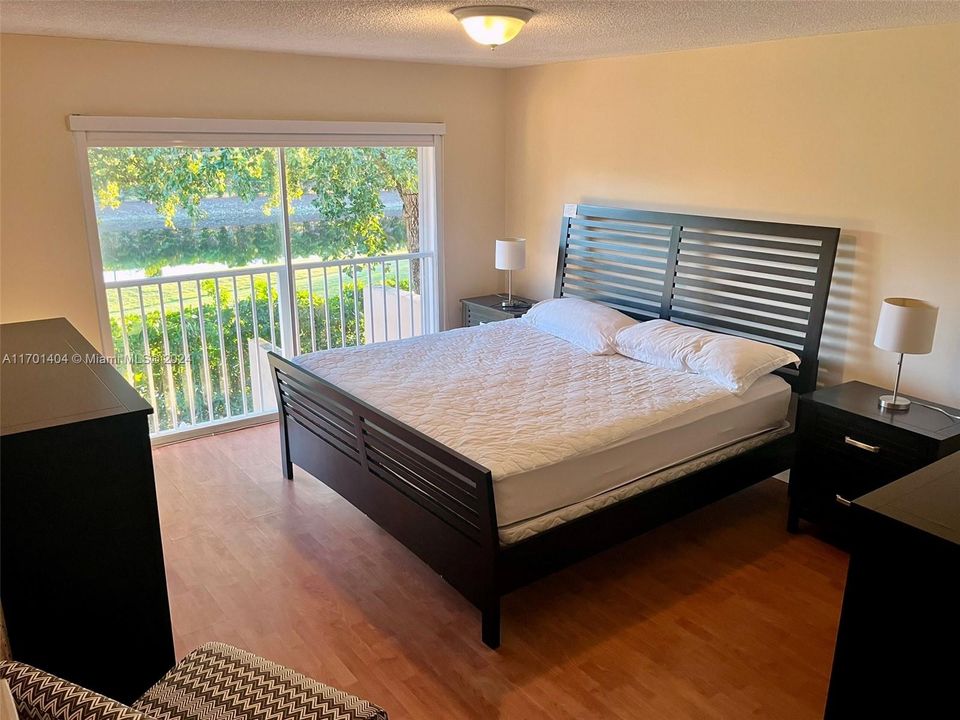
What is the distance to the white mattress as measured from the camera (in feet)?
9.08

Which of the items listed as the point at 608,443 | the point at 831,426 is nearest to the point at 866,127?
the point at 831,426

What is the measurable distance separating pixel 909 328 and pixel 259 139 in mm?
3562

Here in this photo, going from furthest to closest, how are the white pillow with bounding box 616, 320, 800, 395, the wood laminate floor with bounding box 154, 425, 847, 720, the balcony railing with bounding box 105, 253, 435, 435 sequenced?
1. the balcony railing with bounding box 105, 253, 435, 435
2. the white pillow with bounding box 616, 320, 800, 395
3. the wood laminate floor with bounding box 154, 425, 847, 720

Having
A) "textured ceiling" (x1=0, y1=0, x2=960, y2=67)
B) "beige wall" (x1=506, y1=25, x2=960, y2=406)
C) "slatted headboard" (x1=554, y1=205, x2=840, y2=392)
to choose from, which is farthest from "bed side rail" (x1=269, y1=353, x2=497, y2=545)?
"beige wall" (x1=506, y1=25, x2=960, y2=406)

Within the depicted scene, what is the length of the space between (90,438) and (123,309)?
109 inches

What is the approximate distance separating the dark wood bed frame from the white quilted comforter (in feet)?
0.40

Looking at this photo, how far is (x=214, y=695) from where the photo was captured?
176cm

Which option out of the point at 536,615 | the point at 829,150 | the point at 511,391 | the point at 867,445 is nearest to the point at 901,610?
the point at 536,615

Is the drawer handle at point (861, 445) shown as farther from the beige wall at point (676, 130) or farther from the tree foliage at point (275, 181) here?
the tree foliage at point (275, 181)

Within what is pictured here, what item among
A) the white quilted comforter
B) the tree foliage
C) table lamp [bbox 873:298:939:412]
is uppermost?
the tree foliage

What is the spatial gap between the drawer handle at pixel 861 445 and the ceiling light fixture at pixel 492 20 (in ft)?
7.16

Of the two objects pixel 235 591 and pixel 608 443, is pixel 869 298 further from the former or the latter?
pixel 235 591

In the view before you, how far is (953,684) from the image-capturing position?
147 centimetres

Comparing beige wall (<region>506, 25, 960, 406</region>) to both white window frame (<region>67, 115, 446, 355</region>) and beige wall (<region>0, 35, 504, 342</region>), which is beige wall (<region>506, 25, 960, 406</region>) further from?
beige wall (<region>0, 35, 504, 342</region>)
